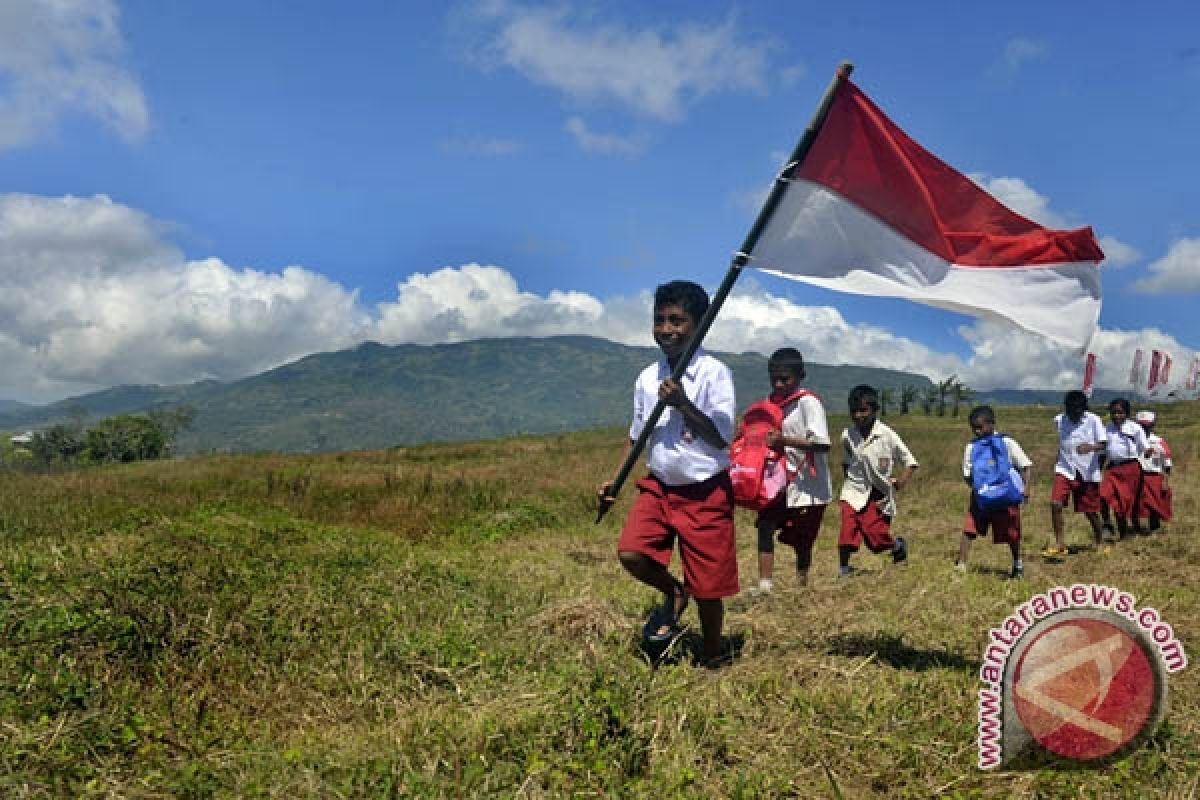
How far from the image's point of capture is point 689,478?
14.8 ft

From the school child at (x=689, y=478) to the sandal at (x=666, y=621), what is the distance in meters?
0.25

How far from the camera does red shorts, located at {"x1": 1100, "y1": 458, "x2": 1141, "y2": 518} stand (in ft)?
35.7

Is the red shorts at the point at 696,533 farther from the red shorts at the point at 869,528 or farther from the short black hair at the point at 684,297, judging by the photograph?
the red shorts at the point at 869,528

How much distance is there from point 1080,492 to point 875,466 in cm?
474

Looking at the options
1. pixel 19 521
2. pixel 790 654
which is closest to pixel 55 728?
pixel 790 654

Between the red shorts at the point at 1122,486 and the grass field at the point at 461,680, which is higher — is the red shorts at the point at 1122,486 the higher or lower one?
the higher one

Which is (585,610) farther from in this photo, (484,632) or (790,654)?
(790,654)

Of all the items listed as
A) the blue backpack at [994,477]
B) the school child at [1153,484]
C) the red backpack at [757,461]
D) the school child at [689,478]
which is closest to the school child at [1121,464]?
the school child at [1153,484]

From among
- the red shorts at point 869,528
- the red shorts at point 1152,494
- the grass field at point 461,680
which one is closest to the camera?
the grass field at point 461,680

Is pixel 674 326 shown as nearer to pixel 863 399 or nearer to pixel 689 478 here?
pixel 689 478

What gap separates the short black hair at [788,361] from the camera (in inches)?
274

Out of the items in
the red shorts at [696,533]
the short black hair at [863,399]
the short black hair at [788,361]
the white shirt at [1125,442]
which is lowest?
the red shorts at [696,533]

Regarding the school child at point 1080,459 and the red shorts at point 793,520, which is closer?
the red shorts at point 793,520

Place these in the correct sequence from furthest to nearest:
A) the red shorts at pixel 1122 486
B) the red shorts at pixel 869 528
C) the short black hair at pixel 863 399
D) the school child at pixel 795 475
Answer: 1. the red shorts at pixel 1122 486
2. the red shorts at pixel 869 528
3. the short black hair at pixel 863 399
4. the school child at pixel 795 475
